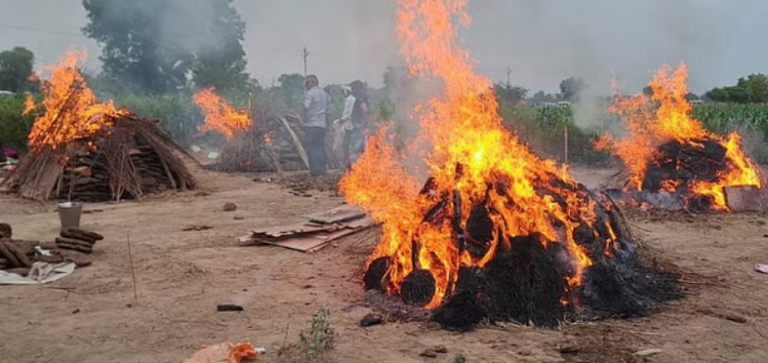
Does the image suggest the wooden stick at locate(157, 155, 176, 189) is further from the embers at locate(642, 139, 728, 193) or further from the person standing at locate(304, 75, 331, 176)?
the embers at locate(642, 139, 728, 193)

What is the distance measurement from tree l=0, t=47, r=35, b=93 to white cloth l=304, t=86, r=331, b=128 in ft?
85.0

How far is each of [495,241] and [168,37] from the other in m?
35.6

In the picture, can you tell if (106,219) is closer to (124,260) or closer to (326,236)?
(124,260)

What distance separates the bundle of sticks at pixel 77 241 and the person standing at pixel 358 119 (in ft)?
27.8

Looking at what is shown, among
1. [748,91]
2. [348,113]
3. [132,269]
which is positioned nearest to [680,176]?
[348,113]

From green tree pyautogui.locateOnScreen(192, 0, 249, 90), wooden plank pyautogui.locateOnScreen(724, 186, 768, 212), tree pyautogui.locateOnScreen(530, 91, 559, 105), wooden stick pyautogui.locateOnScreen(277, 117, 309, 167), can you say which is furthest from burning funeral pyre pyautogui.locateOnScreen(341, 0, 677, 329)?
green tree pyautogui.locateOnScreen(192, 0, 249, 90)

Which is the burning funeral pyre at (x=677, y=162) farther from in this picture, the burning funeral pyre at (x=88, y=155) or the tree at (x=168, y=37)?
the tree at (x=168, y=37)

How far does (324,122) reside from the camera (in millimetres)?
14562

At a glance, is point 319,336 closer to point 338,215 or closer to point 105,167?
point 338,215

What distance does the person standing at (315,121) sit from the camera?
14.2m

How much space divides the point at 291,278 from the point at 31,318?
2.20m

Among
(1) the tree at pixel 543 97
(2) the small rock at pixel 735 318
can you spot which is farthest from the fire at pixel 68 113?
(1) the tree at pixel 543 97

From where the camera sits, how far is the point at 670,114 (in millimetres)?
11125

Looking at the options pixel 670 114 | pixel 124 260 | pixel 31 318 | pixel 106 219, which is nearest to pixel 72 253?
pixel 124 260
